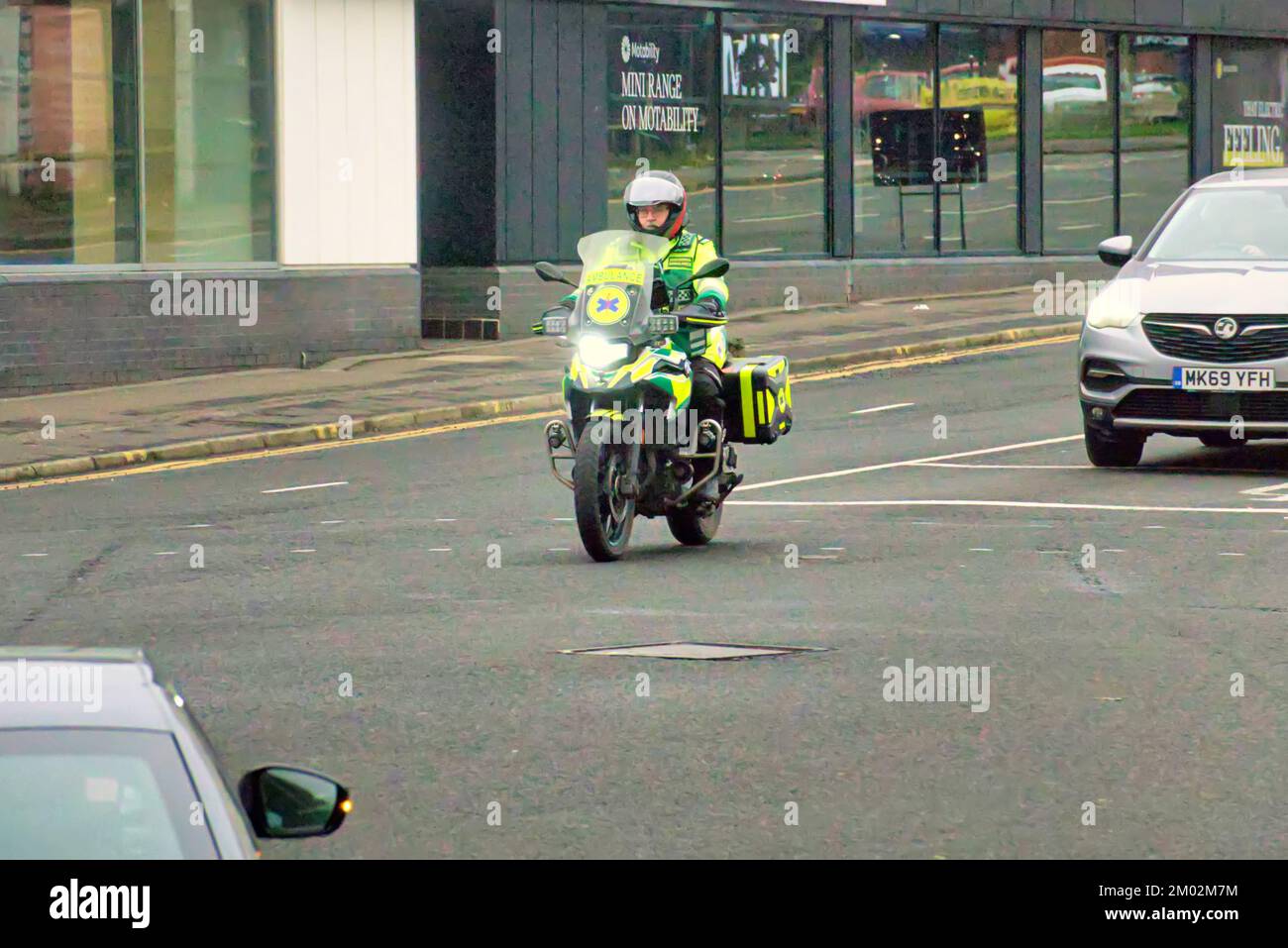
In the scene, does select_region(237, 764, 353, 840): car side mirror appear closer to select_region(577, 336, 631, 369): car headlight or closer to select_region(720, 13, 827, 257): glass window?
select_region(577, 336, 631, 369): car headlight

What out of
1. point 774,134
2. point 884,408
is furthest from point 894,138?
point 884,408

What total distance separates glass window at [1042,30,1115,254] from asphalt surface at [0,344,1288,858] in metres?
15.2

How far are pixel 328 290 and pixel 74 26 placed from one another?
144 inches

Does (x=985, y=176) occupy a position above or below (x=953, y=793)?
above

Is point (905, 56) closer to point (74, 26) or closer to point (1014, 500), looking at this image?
point (74, 26)

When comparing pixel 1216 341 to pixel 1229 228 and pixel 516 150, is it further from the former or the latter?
pixel 516 150

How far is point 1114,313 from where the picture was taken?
50.8 feet

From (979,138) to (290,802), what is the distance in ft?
90.0

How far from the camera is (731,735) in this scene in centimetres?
797

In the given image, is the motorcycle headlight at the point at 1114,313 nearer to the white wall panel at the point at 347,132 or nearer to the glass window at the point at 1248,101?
the white wall panel at the point at 347,132

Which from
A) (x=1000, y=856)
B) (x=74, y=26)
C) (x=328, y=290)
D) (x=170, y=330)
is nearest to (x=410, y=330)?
(x=328, y=290)

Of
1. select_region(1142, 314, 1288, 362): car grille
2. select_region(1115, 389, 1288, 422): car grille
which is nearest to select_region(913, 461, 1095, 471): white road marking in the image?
select_region(1115, 389, 1288, 422): car grille

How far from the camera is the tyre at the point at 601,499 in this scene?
1165 centimetres

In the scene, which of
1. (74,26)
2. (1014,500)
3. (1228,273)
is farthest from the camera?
(74,26)
